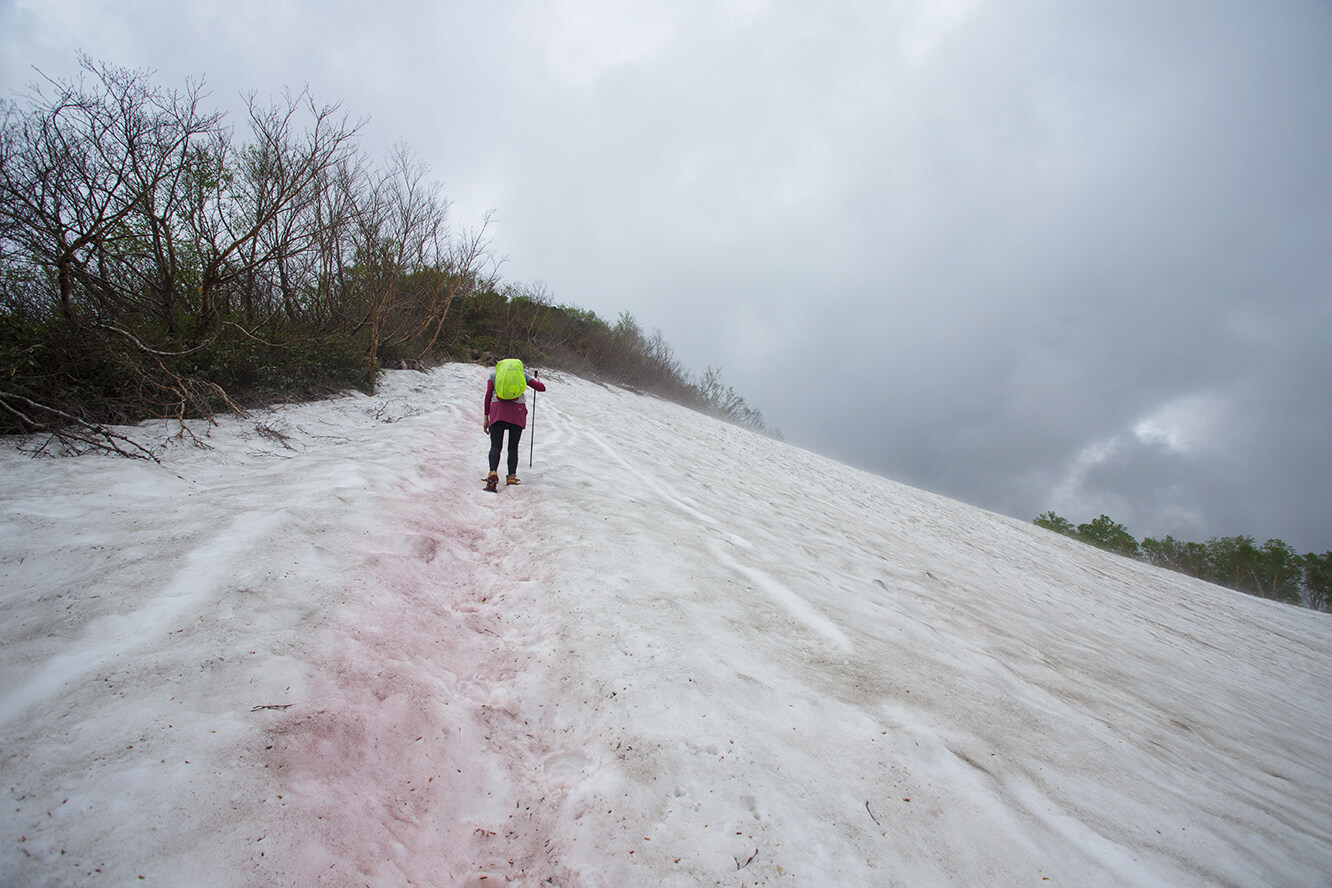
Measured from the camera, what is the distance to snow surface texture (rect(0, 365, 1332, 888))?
152 cm

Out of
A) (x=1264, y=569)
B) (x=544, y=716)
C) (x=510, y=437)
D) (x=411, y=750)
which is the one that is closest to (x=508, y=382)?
(x=510, y=437)

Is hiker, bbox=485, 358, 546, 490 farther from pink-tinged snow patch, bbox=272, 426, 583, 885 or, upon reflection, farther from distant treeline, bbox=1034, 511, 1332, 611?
distant treeline, bbox=1034, 511, 1332, 611

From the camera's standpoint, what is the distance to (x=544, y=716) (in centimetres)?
223

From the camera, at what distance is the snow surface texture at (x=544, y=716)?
59.7 inches

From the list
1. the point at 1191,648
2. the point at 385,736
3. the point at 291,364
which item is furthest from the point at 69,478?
the point at 1191,648

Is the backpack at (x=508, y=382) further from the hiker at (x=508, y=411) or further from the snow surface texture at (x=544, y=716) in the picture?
the snow surface texture at (x=544, y=716)

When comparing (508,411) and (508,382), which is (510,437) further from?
(508,382)

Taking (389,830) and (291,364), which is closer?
(389,830)

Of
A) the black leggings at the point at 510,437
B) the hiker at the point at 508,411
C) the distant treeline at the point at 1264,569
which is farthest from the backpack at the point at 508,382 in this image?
the distant treeline at the point at 1264,569

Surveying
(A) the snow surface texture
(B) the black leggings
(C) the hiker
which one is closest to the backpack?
(C) the hiker

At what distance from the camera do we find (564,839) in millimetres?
1679

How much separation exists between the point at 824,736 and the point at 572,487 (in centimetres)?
381

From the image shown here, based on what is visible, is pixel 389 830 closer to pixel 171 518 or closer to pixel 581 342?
pixel 171 518

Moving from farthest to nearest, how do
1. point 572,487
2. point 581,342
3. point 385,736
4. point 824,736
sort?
point 581,342
point 572,487
point 824,736
point 385,736
